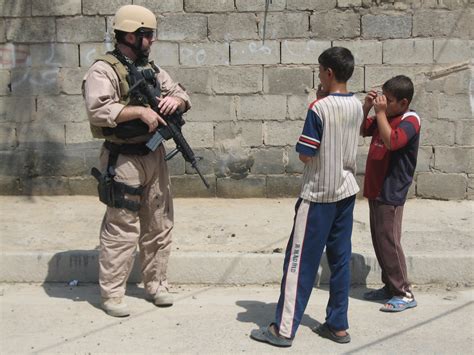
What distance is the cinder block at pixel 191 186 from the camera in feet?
23.1

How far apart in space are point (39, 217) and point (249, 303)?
275cm

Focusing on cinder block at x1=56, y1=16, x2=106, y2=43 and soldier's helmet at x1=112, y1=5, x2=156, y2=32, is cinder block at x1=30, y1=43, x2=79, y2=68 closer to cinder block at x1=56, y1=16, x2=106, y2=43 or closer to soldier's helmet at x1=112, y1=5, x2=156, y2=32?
cinder block at x1=56, y1=16, x2=106, y2=43

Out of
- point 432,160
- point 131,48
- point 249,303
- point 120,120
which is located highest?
point 131,48

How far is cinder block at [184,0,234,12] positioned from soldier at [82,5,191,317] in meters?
2.50

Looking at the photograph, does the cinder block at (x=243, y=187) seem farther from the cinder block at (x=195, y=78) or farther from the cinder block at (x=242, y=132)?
the cinder block at (x=195, y=78)

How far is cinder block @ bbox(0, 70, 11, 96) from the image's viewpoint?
698 centimetres

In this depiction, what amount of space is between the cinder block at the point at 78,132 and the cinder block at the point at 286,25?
7.22ft

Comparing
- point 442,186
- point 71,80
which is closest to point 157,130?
point 71,80

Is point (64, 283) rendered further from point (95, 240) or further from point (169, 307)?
point (169, 307)

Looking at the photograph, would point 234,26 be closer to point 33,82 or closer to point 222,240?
point 33,82

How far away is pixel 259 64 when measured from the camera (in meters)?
6.84

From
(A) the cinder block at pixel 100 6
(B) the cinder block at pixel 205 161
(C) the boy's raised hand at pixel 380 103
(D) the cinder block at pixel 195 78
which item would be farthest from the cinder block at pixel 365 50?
(C) the boy's raised hand at pixel 380 103

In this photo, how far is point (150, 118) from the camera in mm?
4105

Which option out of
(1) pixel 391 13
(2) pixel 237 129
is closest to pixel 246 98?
(2) pixel 237 129
